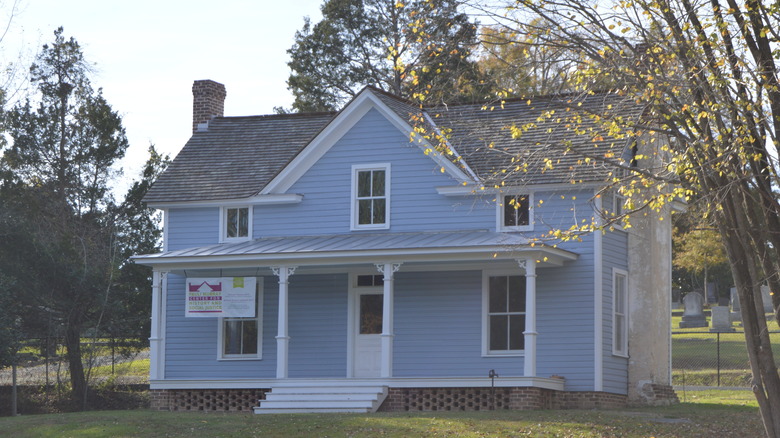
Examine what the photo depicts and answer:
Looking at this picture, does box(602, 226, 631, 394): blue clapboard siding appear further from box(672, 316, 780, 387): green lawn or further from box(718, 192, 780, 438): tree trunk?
box(718, 192, 780, 438): tree trunk

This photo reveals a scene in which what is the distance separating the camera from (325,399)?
21453 millimetres

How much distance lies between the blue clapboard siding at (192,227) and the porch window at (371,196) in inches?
142

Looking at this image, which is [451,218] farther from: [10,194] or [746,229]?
[10,194]

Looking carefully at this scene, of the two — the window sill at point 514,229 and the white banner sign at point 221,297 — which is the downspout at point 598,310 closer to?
the window sill at point 514,229

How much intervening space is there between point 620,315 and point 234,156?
10.1 m

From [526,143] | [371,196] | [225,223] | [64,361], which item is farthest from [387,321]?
[64,361]

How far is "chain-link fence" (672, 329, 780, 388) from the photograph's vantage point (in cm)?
2915

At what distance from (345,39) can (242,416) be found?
77.3 ft

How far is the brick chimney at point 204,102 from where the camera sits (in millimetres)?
28781

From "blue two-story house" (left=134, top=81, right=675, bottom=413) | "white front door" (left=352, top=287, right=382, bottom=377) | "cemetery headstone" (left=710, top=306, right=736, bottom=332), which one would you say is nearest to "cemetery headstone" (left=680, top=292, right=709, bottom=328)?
"cemetery headstone" (left=710, top=306, right=736, bottom=332)

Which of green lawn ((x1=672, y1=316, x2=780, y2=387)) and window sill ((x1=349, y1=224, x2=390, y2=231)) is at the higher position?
window sill ((x1=349, y1=224, x2=390, y2=231))

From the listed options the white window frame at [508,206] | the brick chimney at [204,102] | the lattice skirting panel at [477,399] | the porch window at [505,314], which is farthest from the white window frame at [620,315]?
the brick chimney at [204,102]

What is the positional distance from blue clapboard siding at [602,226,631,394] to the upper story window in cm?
835

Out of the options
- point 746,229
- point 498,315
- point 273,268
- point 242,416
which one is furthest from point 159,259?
point 746,229
